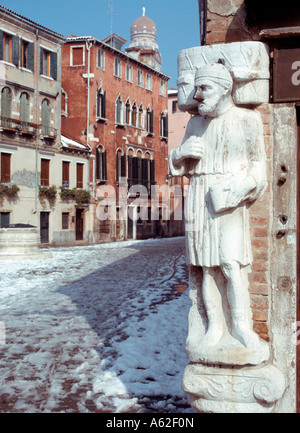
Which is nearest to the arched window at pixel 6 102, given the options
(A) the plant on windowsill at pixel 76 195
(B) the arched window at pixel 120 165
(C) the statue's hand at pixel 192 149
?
(A) the plant on windowsill at pixel 76 195

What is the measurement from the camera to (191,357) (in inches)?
132

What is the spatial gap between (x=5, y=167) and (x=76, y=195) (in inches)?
206

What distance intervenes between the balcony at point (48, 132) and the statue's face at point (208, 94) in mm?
24610

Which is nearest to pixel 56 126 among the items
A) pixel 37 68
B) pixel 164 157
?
pixel 37 68

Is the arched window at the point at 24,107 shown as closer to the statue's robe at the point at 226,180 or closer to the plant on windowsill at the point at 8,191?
the plant on windowsill at the point at 8,191

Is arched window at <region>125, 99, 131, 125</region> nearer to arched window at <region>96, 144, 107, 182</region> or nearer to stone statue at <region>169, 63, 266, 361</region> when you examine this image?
arched window at <region>96, 144, 107, 182</region>

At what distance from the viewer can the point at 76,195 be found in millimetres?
29188

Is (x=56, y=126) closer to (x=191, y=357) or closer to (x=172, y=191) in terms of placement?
(x=172, y=191)

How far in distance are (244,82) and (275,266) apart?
1.23 meters

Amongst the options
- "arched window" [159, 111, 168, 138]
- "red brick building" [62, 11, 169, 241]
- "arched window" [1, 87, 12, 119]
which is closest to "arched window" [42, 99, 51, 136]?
"arched window" [1, 87, 12, 119]

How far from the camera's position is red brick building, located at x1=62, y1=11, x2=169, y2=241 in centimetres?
3153

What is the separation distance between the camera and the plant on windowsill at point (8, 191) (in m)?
24.2

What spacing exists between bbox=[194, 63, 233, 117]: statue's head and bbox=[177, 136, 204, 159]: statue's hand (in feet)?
0.63

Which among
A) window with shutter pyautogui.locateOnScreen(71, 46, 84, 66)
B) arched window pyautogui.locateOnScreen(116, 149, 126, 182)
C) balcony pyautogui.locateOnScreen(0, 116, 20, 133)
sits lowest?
arched window pyautogui.locateOnScreen(116, 149, 126, 182)
